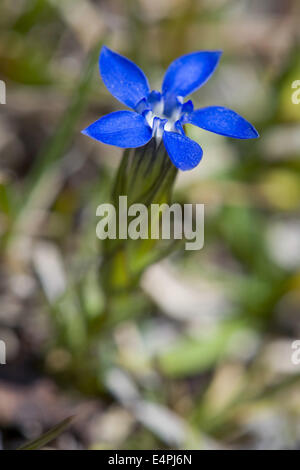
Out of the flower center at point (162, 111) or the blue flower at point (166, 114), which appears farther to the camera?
the flower center at point (162, 111)

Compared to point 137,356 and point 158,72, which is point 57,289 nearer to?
point 137,356

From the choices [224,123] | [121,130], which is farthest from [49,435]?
[224,123]

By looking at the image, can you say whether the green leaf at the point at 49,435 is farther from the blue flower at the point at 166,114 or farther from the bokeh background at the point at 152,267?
the blue flower at the point at 166,114

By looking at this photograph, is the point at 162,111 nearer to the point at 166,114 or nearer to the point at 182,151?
the point at 166,114

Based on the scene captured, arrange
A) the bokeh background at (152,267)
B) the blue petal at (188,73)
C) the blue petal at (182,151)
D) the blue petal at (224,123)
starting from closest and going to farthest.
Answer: the blue petal at (182,151), the blue petal at (224,123), the blue petal at (188,73), the bokeh background at (152,267)

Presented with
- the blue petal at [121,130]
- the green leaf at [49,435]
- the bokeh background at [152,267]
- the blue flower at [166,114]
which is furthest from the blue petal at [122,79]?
the green leaf at [49,435]

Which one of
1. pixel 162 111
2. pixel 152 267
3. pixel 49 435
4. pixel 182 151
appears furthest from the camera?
pixel 152 267

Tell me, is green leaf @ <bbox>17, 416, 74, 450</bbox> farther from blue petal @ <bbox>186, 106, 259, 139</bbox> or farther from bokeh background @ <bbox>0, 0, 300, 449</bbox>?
blue petal @ <bbox>186, 106, 259, 139</bbox>
